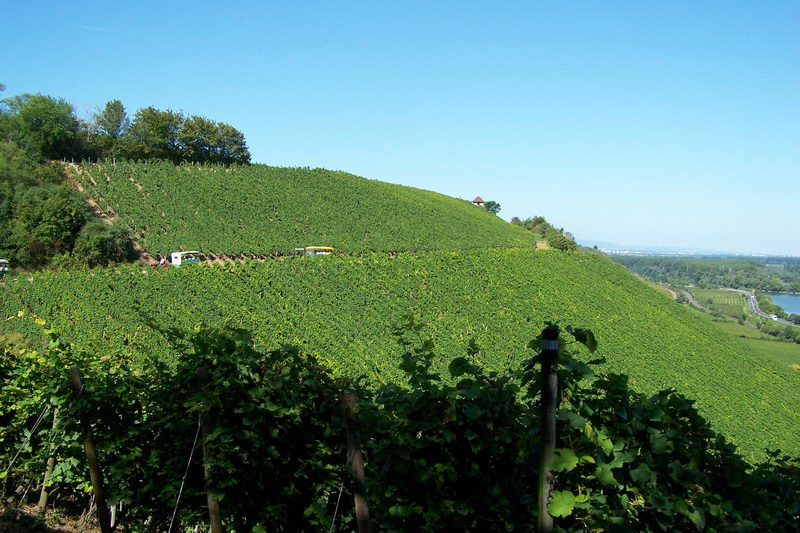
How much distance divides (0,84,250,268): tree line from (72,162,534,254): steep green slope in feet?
9.82

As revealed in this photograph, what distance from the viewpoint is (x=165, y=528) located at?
4.31 meters

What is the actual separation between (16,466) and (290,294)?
65.2ft

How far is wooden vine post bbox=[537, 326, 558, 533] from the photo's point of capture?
2.17m

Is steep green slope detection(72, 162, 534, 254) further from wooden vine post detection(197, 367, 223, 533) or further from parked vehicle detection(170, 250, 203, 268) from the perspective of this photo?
wooden vine post detection(197, 367, 223, 533)

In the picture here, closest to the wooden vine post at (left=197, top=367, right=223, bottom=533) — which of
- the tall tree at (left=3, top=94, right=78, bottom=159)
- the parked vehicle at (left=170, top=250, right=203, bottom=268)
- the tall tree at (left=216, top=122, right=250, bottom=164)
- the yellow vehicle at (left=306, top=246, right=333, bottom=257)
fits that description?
the parked vehicle at (left=170, top=250, right=203, bottom=268)

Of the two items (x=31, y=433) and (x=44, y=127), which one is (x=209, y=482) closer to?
(x=31, y=433)

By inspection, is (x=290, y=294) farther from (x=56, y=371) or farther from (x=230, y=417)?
(x=230, y=417)

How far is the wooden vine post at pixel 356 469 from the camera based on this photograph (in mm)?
2900

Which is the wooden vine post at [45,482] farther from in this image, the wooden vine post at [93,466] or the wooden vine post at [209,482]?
the wooden vine post at [209,482]

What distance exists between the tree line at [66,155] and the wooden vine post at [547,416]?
1287 inches

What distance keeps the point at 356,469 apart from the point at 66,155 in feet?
174

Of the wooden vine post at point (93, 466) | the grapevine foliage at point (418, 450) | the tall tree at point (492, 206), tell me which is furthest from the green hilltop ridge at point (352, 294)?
the tall tree at point (492, 206)

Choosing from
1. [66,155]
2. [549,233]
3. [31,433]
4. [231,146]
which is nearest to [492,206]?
[549,233]

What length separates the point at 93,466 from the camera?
4148mm
